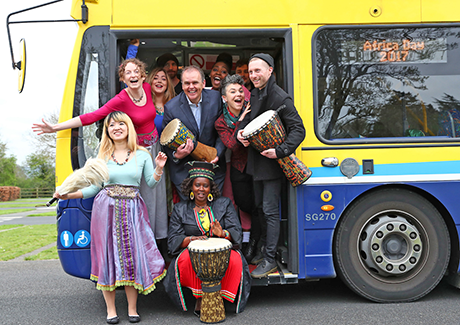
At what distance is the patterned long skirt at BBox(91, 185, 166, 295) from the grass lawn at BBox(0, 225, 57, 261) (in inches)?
174

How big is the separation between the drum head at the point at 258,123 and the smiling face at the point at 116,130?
1.09 m

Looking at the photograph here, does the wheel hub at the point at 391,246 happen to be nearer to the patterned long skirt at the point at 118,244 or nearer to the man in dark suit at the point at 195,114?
the man in dark suit at the point at 195,114

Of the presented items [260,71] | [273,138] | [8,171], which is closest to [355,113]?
[273,138]

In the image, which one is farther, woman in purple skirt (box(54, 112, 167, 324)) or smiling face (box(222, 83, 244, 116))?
smiling face (box(222, 83, 244, 116))

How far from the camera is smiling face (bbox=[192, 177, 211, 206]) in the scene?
3.81 m

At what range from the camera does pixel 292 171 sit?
3.71m

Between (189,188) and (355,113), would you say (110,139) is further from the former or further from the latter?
(355,113)

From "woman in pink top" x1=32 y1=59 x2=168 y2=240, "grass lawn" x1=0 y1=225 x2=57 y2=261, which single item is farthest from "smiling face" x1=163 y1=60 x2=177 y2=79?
"grass lawn" x1=0 y1=225 x2=57 y2=261

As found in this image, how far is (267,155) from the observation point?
12.0ft

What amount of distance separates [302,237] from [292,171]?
0.63 metres

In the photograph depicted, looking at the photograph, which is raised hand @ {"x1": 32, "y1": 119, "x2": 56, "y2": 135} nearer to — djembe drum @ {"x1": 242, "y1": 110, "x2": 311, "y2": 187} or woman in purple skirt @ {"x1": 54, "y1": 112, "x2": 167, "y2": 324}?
woman in purple skirt @ {"x1": 54, "y1": 112, "x2": 167, "y2": 324}

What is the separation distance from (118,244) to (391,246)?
2.47m

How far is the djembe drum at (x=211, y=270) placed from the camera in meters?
3.43

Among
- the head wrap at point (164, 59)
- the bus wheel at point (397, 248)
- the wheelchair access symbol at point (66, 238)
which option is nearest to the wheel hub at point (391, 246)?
the bus wheel at point (397, 248)
